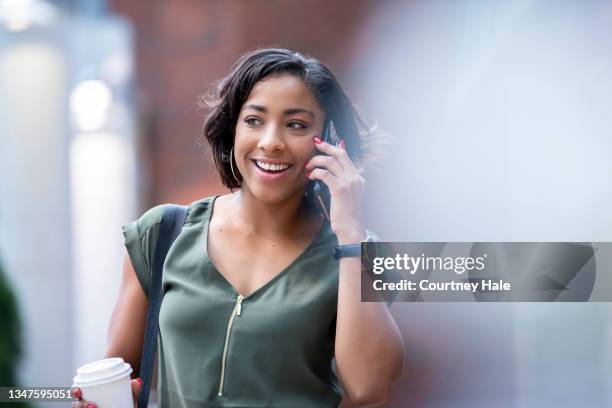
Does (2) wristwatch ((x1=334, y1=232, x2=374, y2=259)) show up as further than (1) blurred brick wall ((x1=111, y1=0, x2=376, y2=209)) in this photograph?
No

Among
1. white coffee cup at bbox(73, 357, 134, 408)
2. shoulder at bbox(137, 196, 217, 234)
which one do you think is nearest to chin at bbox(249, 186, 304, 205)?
shoulder at bbox(137, 196, 217, 234)

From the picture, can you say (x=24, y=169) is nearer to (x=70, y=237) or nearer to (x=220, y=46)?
(x=70, y=237)

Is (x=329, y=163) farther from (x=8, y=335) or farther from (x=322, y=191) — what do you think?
(x=8, y=335)

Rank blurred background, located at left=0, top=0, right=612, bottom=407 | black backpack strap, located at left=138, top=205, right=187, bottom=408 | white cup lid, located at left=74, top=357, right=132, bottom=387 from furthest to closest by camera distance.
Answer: blurred background, located at left=0, top=0, right=612, bottom=407, black backpack strap, located at left=138, top=205, right=187, bottom=408, white cup lid, located at left=74, top=357, right=132, bottom=387

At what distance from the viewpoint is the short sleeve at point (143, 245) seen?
109 centimetres

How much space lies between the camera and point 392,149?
1576 mm

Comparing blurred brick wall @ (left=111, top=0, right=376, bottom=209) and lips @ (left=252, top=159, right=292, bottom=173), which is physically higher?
blurred brick wall @ (left=111, top=0, right=376, bottom=209)

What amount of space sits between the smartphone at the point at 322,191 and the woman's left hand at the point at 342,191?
56 mm

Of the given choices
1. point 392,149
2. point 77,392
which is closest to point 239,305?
point 77,392

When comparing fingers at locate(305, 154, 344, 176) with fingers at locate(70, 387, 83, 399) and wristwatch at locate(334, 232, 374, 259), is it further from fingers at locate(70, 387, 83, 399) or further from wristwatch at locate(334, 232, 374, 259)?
fingers at locate(70, 387, 83, 399)

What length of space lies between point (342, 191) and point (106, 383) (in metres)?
0.43

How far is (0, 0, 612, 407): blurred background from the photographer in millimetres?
1401

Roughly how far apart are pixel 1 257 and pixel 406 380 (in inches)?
63.5

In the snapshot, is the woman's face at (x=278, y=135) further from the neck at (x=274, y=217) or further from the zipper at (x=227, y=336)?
the zipper at (x=227, y=336)
